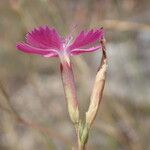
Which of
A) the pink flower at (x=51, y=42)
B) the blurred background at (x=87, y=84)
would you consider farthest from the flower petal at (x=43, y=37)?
the blurred background at (x=87, y=84)

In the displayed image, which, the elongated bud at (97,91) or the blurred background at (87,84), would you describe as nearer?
the elongated bud at (97,91)

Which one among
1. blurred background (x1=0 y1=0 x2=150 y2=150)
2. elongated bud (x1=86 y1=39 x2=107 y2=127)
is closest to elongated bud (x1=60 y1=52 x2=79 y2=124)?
elongated bud (x1=86 y1=39 x2=107 y2=127)

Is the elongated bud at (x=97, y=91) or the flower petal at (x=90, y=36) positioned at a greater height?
the flower petal at (x=90, y=36)

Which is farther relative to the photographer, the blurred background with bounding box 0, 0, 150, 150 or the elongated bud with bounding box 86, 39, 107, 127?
the blurred background with bounding box 0, 0, 150, 150

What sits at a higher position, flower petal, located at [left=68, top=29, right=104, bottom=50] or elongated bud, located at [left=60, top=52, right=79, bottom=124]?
flower petal, located at [left=68, top=29, right=104, bottom=50]

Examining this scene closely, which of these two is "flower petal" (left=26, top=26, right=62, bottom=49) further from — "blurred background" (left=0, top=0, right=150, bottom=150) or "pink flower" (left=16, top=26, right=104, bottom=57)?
"blurred background" (left=0, top=0, right=150, bottom=150)

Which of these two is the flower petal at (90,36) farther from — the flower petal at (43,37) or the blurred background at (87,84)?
the blurred background at (87,84)

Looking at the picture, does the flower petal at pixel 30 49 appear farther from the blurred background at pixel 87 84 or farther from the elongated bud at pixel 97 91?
the blurred background at pixel 87 84

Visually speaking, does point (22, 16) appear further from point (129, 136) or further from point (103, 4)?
point (129, 136)
